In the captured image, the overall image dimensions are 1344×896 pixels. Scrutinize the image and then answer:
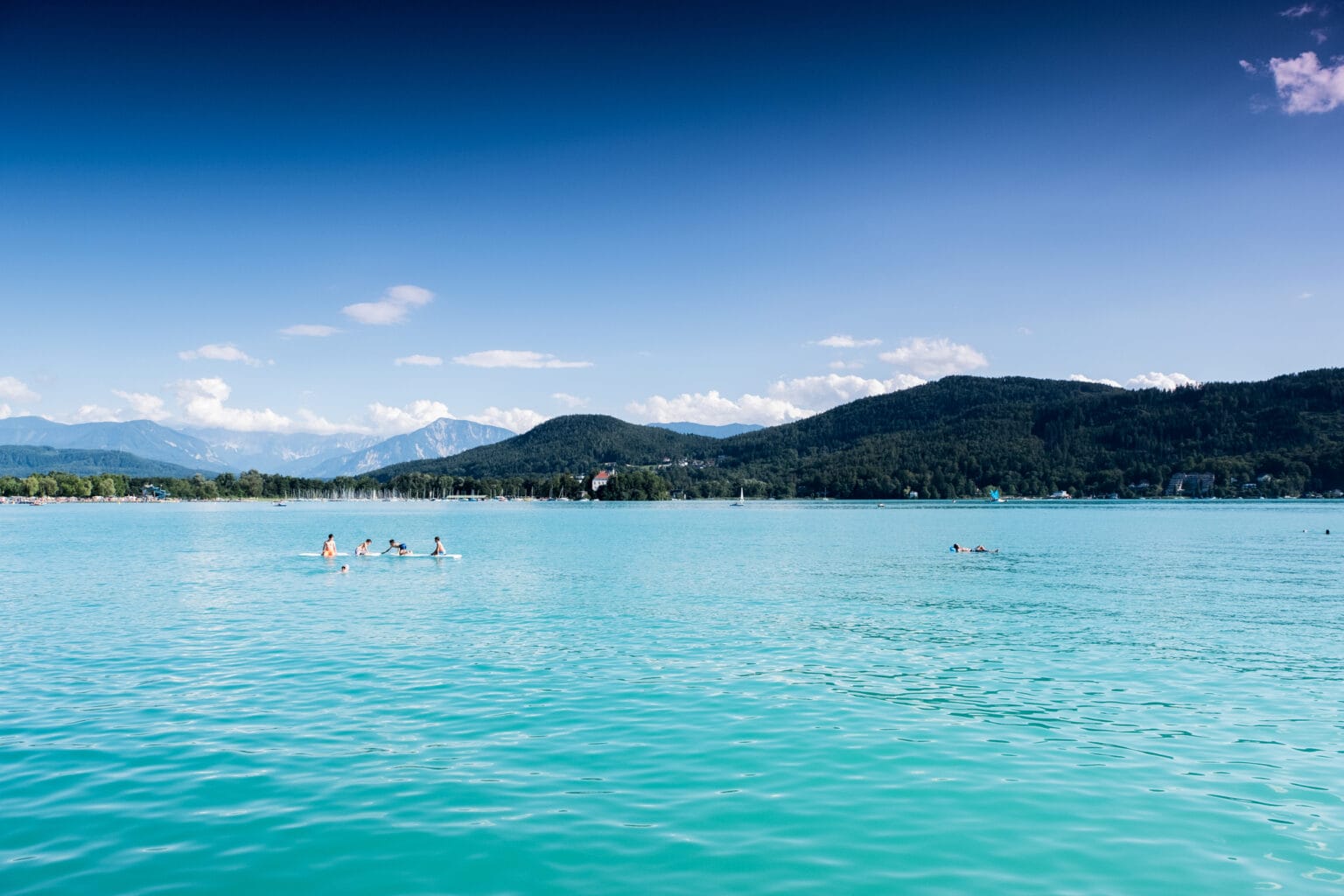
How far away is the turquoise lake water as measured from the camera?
1089 cm

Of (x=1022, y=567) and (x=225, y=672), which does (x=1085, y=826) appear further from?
(x=1022, y=567)

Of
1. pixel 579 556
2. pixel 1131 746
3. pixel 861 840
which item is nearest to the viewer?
pixel 861 840

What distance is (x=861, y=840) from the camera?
38.3 feet

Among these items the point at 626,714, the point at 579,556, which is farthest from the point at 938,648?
the point at 579,556

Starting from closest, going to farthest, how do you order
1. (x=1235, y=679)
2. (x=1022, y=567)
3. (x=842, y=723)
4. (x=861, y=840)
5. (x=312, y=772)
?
(x=861, y=840), (x=312, y=772), (x=842, y=723), (x=1235, y=679), (x=1022, y=567)

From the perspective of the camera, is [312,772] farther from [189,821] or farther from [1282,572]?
[1282,572]

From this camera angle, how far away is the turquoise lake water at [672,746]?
10.9 meters

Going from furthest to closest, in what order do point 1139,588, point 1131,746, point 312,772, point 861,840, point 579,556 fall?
point 579,556, point 1139,588, point 1131,746, point 312,772, point 861,840

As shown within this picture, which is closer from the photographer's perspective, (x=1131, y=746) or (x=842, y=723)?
(x=1131, y=746)

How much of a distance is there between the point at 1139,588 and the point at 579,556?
124 ft

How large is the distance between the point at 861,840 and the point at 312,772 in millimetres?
8623

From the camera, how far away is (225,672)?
22.5 m

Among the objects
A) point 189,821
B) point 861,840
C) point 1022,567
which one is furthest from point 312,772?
point 1022,567

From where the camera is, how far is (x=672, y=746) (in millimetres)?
Result: 15914
